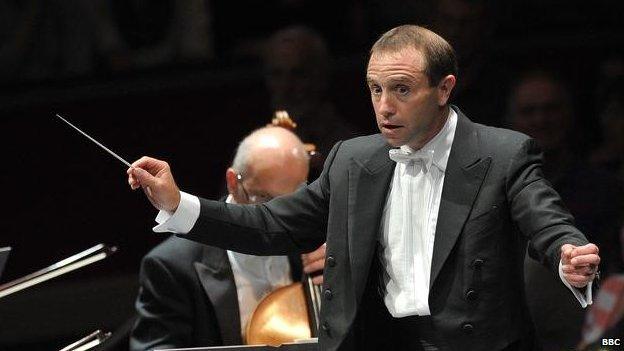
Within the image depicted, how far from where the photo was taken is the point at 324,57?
4125 millimetres

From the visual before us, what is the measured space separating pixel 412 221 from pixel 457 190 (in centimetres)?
11

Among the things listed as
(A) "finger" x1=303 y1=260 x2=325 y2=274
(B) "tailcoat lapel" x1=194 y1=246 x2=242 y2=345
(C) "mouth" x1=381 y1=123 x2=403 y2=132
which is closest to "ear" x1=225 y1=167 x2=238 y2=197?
(B) "tailcoat lapel" x1=194 y1=246 x2=242 y2=345

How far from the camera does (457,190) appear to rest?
8.37 ft

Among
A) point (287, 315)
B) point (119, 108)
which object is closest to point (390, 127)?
point (287, 315)

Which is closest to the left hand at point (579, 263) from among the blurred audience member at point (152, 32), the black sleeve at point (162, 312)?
the black sleeve at point (162, 312)

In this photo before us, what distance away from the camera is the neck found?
2.59 meters

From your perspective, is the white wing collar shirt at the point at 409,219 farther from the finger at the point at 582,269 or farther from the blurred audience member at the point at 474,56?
the blurred audience member at the point at 474,56

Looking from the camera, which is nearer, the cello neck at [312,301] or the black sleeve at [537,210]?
the black sleeve at [537,210]

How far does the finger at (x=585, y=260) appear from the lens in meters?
2.25

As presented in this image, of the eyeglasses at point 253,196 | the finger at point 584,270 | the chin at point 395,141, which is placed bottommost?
the finger at point 584,270

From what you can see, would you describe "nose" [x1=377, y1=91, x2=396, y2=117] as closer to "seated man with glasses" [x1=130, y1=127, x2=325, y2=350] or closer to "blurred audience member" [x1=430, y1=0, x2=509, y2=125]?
"seated man with glasses" [x1=130, y1=127, x2=325, y2=350]

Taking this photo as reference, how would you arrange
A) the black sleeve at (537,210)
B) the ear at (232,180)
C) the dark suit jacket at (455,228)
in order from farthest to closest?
1. the ear at (232,180)
2. the dark suit jacket at (455,228)
3. the black sleeve at (537,210)

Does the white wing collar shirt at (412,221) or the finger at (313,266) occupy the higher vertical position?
the white wing collar shirt at (412,221)

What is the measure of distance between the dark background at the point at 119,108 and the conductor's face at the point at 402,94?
61.8 inches
